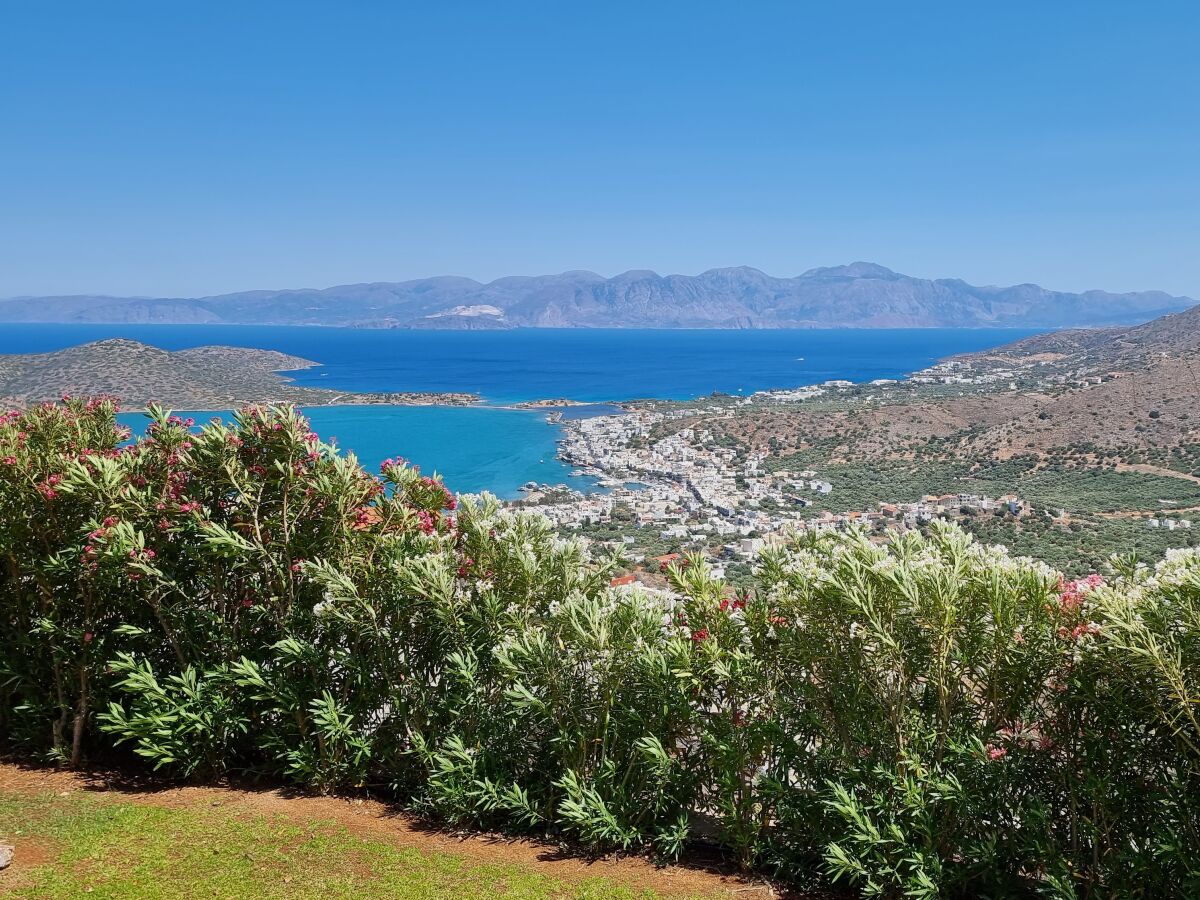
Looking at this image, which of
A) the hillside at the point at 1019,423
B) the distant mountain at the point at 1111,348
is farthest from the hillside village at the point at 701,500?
the distant mountain at the point at 1111,348

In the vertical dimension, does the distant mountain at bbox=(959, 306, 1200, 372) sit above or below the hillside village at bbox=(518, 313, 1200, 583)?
above

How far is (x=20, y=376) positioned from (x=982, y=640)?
8799 centimetres

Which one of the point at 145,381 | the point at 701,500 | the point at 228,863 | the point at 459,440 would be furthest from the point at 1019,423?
the point at 145,381

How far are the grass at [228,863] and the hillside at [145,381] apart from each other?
6281 centimetres

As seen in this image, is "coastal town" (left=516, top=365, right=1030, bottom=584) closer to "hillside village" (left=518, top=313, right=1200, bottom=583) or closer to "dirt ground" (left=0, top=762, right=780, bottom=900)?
"hillside village" (left=518, top=313, right=1200, bottom=583)

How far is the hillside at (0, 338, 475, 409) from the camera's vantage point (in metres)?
72.1

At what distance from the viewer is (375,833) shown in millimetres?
6539

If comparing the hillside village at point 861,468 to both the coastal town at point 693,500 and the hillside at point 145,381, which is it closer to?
the coastal town at point 693,500

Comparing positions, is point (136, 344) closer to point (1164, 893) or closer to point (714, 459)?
point (714, 459)

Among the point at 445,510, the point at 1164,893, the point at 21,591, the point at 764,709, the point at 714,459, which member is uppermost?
the point at 445,510

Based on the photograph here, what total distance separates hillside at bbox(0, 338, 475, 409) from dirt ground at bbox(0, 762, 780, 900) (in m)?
61.8

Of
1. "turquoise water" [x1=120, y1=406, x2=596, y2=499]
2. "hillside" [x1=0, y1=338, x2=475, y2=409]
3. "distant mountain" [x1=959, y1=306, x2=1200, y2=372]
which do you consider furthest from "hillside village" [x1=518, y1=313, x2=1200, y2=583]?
"hillside" [x1=0, y1=338, x2=475, y2=409]

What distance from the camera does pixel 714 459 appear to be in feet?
192

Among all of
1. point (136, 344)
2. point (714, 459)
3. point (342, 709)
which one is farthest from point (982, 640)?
point (136, 344)
